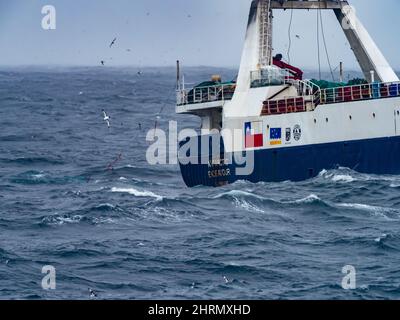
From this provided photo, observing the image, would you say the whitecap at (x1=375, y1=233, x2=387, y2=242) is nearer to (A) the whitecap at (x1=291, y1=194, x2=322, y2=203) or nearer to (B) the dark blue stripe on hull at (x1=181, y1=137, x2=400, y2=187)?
(A) the whitecap at (x1=291, y1=194, x2=322, y2=203)

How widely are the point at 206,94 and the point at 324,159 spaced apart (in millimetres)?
10344

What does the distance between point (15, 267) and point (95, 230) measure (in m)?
8.72

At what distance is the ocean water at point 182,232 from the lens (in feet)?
155

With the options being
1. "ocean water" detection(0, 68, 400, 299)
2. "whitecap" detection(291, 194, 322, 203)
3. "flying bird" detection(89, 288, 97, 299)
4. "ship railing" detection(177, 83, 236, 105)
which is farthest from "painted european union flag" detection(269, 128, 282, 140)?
"flying bird" detection(89, 288, 97, 299)

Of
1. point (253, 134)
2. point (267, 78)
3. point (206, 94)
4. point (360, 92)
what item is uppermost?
point (267, 78)

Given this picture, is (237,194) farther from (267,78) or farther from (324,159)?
(267,78)

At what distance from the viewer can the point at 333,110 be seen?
74875 millimetres

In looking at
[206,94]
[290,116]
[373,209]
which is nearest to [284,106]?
[290,116]

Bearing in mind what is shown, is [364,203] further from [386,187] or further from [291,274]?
[291,274]

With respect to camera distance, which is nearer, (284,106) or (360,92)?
(360,92)

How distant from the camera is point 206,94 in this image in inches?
3199

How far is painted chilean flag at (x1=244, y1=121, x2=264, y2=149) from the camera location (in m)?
76.4

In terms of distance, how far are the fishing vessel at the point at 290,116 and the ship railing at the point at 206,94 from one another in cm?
7

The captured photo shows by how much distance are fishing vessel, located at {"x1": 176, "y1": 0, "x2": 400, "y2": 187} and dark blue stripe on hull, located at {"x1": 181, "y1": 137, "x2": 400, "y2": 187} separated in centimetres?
6
